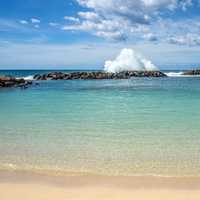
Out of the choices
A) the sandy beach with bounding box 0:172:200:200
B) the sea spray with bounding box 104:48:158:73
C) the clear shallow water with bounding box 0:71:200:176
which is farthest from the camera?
the sea spray with bounding box 104:48:158:73

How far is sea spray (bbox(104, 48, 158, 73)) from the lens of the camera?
88438 mm

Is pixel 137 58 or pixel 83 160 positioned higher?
pixel 137 58

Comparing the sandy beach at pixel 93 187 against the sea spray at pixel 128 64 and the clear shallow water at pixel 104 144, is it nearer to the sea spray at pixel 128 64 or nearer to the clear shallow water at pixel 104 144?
the clear shallow water at pixel 104 144

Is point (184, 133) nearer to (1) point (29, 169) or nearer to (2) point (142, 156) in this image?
(2) point (142, 156)

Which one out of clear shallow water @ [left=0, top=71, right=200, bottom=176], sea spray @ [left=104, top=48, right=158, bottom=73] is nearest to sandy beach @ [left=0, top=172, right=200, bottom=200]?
clear shallow water @ [left=0, top=71, right=200, bottom=176]

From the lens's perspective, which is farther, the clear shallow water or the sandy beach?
the clear shallow water

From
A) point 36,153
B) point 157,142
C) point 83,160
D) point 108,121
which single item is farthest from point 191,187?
point 108,121

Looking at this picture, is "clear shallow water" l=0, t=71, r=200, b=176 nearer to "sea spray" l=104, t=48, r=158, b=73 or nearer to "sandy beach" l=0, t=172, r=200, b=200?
"sandy beach" l=0, t=172, r=200, b=200

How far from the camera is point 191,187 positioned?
21.6 ft

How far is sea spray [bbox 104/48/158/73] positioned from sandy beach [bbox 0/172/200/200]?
263 ft

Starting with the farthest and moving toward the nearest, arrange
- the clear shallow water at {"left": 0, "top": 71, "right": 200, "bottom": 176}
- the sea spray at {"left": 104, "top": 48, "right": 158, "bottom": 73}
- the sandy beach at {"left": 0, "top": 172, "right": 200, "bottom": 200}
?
the sea spray at {"left": 104, "top": 48, "right": 158, "bottom": 73} < the clear shallow water at {"left": 0, "top": 71, "right": 200, "bottom": 176} < the sandy beach at {"left": 0, "top": 172, "right": 200, "bottom": 200}

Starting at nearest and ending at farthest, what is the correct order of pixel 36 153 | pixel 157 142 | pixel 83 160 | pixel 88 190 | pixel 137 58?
pixel 88 190
pixel 83 160
pixel 36 153
pixel 157 142
pixel 137 58

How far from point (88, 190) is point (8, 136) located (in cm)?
562

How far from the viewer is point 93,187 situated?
6.62 metres
